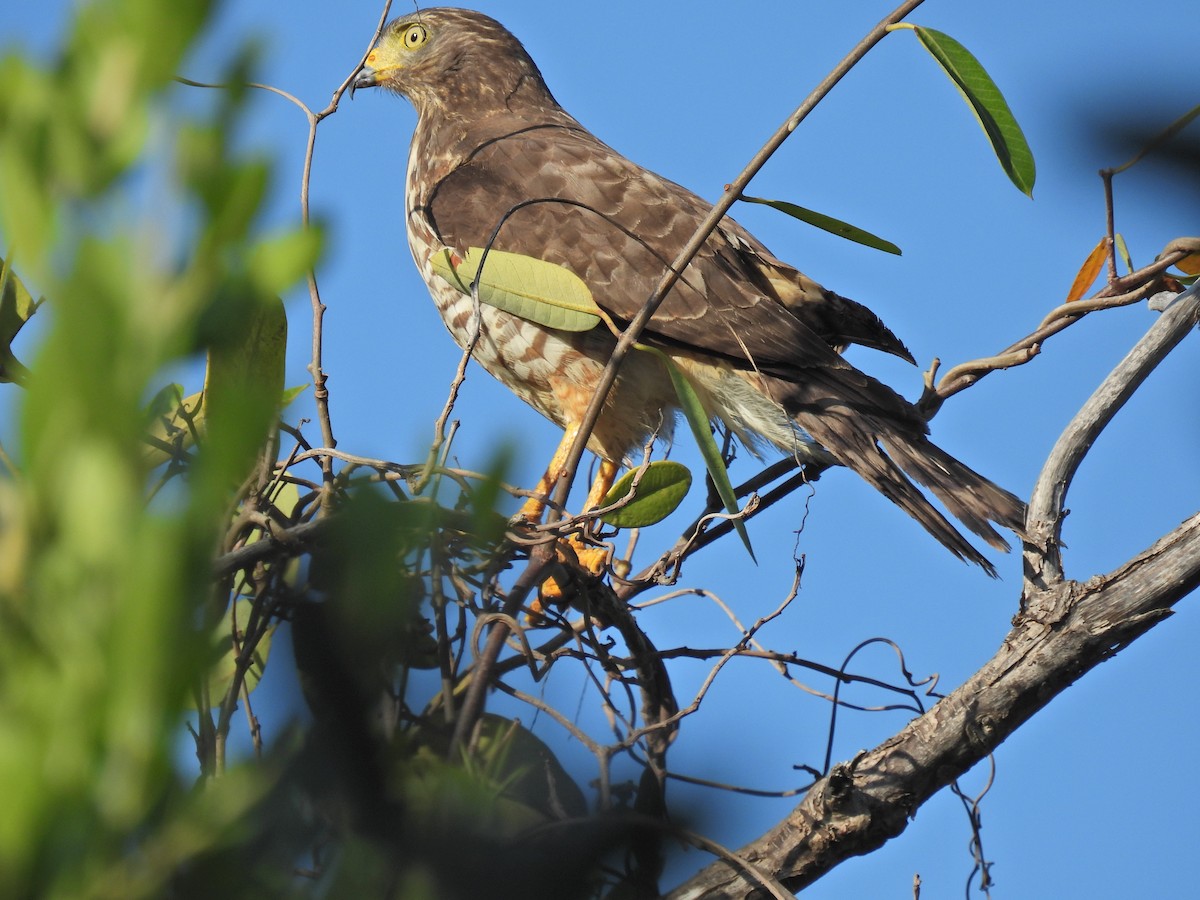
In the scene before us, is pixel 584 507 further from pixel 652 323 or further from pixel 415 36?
pixel 415 36

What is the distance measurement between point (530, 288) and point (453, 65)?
2.95 m

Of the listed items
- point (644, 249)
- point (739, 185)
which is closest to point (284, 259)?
point (739, 185)

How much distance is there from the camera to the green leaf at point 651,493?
2.19 m

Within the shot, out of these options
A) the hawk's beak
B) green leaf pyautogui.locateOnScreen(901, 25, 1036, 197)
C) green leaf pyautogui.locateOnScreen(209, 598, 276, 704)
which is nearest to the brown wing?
the hawk's beak

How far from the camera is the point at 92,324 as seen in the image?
21.5 inches

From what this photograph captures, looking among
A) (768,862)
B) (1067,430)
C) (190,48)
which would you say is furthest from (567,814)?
(1067,430)

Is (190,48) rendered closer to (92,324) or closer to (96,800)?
(92,324)

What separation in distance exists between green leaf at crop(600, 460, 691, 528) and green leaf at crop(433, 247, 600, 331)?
294 millimetres

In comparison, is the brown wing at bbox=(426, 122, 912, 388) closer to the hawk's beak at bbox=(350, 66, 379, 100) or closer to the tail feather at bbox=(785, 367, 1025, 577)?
the tail feather at bbox=(785, 367, 1025, 577)

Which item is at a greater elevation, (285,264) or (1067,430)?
(1067,430)

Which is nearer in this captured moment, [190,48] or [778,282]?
[190,48]

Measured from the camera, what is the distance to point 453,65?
16.0 ft

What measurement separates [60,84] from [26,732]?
1.05ft

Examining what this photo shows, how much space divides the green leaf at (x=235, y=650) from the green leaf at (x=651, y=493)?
35.6 inches
